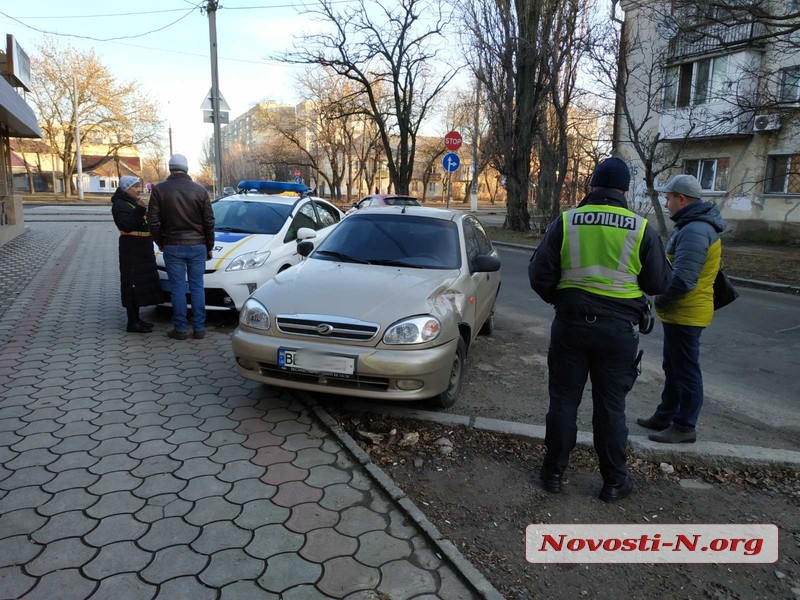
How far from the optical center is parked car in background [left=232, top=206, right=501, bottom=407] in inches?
152

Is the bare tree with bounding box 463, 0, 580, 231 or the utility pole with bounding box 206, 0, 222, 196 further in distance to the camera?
the bare tree with bounding box 463, 0, 580, 231

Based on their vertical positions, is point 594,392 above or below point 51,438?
above

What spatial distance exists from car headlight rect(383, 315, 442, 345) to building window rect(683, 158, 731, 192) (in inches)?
808

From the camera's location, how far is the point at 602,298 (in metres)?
2.96

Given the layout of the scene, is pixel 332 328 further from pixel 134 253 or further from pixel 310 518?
pixel 134 253

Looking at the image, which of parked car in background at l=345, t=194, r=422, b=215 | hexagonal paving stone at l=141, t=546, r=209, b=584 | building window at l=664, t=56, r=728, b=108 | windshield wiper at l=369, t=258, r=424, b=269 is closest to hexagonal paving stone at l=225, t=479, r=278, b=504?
hexagonal paving stone at l=141, t=546, r=209, b=584

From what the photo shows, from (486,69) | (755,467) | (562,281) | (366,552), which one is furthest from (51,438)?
(486,69)

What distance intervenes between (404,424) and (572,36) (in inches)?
704

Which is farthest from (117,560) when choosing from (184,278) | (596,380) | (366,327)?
(184,278)

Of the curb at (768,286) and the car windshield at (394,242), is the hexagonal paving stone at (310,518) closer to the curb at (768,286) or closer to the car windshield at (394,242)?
the car windshield at (394,242)

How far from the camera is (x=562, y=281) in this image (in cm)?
309

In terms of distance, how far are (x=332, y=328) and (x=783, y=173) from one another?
66.5 feet

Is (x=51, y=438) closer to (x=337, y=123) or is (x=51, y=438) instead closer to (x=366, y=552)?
(x=366, y=552)

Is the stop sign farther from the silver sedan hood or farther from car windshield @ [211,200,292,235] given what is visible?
the silver sedan hood
